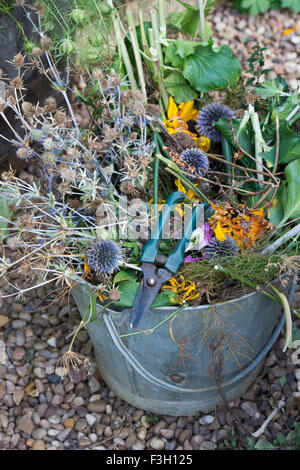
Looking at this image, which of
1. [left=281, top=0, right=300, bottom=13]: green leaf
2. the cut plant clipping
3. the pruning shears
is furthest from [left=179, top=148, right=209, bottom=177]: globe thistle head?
[left=281, top=0, right=300, bottom=13]: green leaf

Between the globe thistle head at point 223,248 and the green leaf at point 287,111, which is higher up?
the green leaf at point 287,111

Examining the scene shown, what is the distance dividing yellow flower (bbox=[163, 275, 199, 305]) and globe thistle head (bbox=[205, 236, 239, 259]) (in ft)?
0.23

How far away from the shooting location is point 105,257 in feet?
Answer: 3.14

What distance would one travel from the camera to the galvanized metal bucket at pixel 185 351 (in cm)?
104

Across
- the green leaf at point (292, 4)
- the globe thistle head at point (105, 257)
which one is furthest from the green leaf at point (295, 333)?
the green leaf at point (292, 4)

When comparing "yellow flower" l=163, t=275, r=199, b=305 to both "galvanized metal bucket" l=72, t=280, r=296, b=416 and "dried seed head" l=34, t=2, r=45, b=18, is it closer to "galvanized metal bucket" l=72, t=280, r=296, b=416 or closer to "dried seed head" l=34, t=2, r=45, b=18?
"galvanized metal bucket" l=72, t=280, r=296, b=416

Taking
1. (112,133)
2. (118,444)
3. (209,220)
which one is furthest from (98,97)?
(118,444)

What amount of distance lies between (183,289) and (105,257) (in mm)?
172

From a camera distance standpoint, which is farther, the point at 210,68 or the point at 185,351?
the point at 210,68

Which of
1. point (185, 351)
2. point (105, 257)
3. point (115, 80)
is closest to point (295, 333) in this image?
point (185, 351)

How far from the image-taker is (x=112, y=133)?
100cm

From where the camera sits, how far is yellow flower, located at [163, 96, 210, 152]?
1224mm

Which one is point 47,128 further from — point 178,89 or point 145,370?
point 145,370

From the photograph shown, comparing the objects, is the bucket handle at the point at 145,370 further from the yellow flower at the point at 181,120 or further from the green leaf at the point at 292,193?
the yellow flower at the point at 181,120
